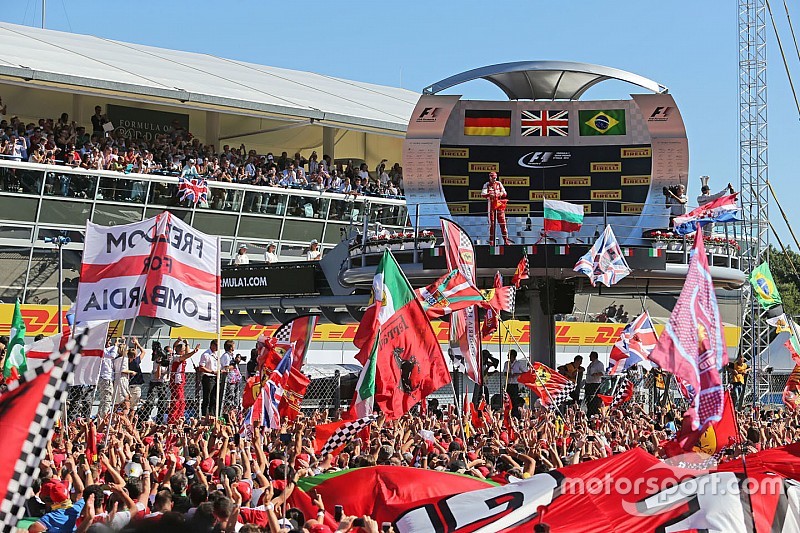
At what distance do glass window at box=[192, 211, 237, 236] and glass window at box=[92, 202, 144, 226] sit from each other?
210cm

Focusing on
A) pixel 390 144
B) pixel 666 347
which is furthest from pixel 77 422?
pixel 390 144

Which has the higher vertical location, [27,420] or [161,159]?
[161,159]

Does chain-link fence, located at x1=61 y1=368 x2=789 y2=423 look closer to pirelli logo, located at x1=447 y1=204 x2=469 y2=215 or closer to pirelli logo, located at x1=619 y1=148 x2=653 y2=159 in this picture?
pirelli logo, located at x1=447 y1=204 x2=469 y2=215

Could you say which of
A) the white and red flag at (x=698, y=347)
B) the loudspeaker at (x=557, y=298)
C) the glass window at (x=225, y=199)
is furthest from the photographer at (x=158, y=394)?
the glass window at (x=225, y=199)

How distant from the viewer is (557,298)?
24312 mm

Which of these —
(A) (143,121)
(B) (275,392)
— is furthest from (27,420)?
(A) (143,121)

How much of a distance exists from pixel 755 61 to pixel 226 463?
2612cm

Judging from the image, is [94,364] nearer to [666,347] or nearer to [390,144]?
[666,347]

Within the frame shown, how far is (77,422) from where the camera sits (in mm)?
17938

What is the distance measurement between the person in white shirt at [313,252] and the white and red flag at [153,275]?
65.4ft

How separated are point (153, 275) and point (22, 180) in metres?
20.4

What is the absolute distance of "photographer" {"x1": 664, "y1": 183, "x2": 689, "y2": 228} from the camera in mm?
24625

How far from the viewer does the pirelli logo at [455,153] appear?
1005 inches

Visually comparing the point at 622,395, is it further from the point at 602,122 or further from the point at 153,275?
the point at 153,275
